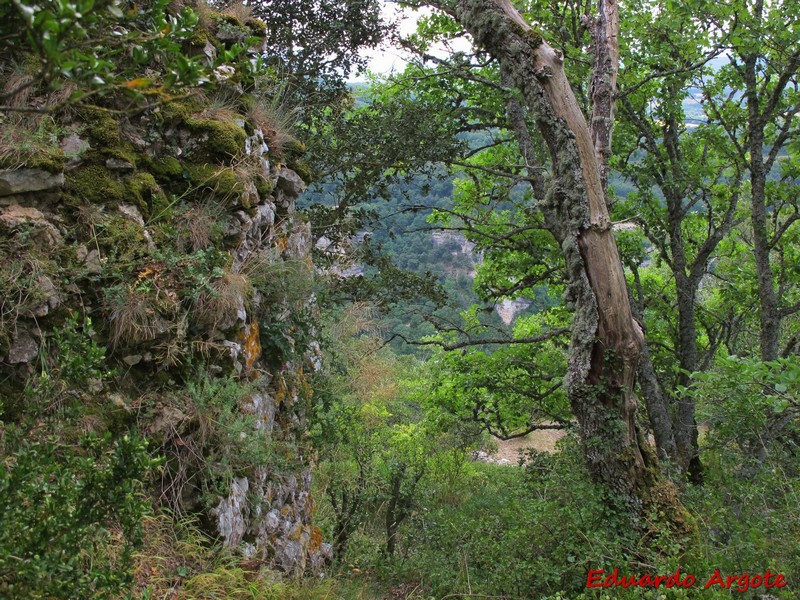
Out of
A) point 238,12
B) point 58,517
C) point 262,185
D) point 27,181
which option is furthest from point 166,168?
point 58,517

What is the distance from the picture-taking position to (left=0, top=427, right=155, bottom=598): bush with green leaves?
6.07 ft

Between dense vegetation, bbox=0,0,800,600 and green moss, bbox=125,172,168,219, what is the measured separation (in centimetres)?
3

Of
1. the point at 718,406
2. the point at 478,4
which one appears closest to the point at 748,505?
the point at 718,406

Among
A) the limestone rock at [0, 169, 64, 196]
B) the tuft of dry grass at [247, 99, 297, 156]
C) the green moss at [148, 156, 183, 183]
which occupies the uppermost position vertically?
the tuft of dry grass at [247, 99, 297, 156]

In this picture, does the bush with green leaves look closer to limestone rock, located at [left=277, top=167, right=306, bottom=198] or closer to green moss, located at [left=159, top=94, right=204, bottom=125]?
green moss, located at [left=159, top=94, right=204, bottom=125]

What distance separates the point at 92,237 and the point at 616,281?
3.89 metres

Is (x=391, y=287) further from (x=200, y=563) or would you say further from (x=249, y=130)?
(x=200, y=563)

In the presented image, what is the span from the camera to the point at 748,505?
482cm

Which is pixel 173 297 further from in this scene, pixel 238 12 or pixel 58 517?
pixel 238 12

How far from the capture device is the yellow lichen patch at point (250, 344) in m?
3.99

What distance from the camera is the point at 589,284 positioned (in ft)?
15.0

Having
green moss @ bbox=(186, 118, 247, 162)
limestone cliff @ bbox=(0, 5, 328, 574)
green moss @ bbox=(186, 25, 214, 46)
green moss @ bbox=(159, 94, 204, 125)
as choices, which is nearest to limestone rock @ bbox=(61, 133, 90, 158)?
limestone cliff @ bbox=(0, 5, 328, 574)

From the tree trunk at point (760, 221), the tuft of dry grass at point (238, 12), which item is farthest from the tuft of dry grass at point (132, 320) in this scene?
the tree trunk at point (760, 221)

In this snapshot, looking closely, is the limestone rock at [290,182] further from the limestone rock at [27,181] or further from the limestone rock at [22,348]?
the limestone rock at [22,348]
